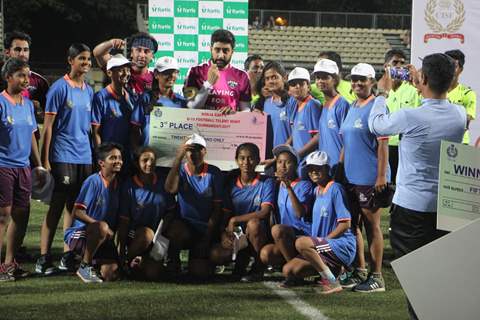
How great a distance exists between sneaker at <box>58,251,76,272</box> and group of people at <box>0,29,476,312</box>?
Result: 15 millimetres

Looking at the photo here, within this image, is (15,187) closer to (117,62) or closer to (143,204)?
(143,204)

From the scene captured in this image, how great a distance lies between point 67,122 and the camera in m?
8.64

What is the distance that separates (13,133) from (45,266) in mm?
1191

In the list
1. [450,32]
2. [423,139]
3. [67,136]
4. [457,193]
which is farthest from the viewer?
[450,32]

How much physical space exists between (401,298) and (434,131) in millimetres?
2268

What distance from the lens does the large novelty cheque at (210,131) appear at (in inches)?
332

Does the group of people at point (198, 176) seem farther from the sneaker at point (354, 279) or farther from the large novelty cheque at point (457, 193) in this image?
the large novelty cheque at point (457, 193)

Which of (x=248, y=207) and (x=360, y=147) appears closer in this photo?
(x=360, y=147)

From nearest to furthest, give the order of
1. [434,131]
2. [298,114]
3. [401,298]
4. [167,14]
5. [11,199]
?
1. [434,131]
2. [401,298]
3. [11,199]
4. [298,114]
5. [167,14]

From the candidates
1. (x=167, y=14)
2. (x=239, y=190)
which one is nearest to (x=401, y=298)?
(x=239, y=190)

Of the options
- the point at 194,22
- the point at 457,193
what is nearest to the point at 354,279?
the point at 457,193

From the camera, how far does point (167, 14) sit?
14625mm

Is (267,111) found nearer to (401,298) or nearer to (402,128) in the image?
(401,298)

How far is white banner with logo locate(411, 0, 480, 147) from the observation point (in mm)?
11727
